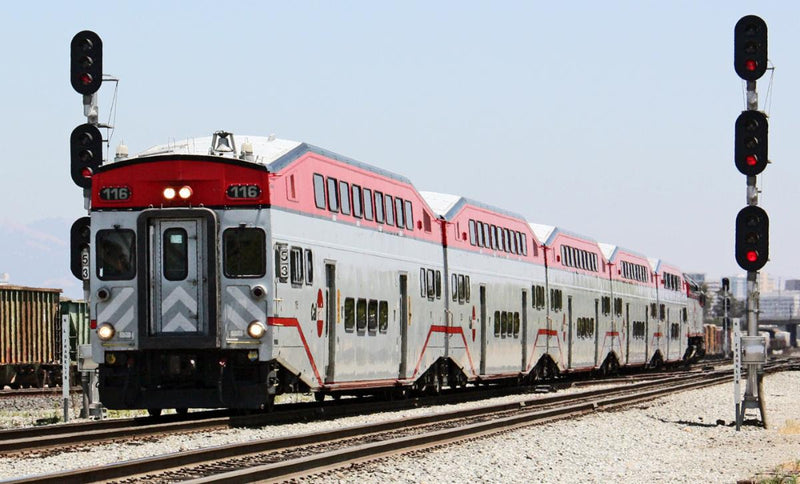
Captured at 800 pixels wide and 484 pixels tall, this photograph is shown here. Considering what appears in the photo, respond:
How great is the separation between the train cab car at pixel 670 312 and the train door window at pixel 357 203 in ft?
107

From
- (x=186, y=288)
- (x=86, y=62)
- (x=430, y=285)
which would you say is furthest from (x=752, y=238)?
(x=86, y=62)

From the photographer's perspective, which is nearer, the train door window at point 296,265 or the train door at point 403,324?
the train door window at point 296,265

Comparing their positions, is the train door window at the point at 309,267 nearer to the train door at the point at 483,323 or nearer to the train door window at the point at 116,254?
the train door window at the point at 116,254

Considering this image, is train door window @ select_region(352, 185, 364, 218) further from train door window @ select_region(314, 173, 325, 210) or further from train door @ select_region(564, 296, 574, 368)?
train door @ select_region(564, 296, 574, 368)

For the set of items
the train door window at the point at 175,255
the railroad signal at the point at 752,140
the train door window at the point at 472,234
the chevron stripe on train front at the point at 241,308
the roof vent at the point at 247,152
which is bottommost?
the chevron stripe on train front at the point at 241,308

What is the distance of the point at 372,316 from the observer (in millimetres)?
24359

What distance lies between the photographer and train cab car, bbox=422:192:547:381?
29.7m

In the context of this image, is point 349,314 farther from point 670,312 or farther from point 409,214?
point 670,312

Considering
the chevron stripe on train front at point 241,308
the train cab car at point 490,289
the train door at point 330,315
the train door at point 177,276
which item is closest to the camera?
the chevron stripe on train front at point 241,308

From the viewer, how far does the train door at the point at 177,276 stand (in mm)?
19438

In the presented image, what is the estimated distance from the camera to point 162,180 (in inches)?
773

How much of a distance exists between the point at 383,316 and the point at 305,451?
914cm

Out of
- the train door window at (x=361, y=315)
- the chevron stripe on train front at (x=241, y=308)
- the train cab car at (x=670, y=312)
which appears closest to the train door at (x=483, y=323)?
the train door window at (x=361, y=315)

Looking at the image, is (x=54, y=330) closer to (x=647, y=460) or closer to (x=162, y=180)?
(x=162, y=180)
